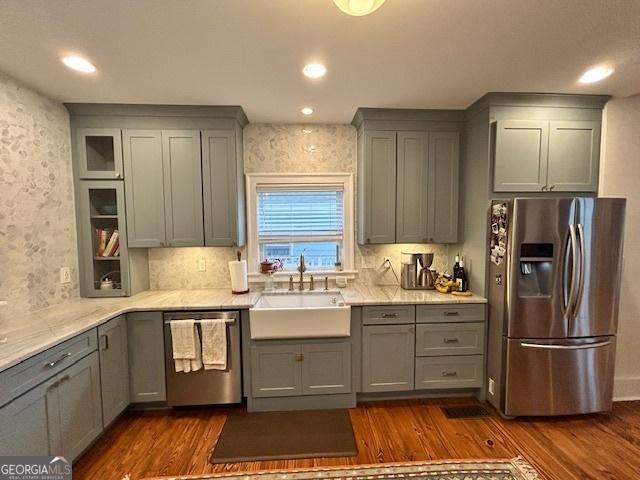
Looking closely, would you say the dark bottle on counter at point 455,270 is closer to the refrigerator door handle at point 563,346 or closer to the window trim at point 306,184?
the refrigerator door handle at point 563,346

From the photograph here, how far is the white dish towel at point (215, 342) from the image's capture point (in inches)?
89.6

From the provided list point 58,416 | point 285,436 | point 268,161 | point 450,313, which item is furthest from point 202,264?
point 450,313

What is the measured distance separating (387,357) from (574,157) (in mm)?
2291

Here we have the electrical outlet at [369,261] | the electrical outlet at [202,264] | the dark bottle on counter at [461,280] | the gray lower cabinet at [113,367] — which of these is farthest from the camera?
the electrical outlet at [369,261]

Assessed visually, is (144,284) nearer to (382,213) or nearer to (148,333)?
(148,333)

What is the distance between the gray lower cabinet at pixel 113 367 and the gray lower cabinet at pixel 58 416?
6 centimetres

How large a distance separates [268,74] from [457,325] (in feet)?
8.05

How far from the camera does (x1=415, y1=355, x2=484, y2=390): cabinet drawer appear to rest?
8.02 ft

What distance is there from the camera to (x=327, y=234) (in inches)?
120

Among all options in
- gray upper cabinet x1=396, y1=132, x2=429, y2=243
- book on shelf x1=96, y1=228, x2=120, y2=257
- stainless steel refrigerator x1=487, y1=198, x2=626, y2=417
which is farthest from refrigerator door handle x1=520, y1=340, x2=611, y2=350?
book on shelf x1=96, y1=228, x2=120, y2=257

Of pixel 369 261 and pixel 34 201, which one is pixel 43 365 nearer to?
pixel 34 201

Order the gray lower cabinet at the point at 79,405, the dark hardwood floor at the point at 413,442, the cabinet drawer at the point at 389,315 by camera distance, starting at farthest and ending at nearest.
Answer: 1. the cabinet drawer at the point at 389,315
2. the dark hardwood floor at the point at 413,442
3. the gray lower cabinet at the point at 79,405

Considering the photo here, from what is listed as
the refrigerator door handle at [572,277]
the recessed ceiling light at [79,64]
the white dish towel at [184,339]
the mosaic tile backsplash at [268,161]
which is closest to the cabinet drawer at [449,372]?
the refrigerator door handle at [572,277]

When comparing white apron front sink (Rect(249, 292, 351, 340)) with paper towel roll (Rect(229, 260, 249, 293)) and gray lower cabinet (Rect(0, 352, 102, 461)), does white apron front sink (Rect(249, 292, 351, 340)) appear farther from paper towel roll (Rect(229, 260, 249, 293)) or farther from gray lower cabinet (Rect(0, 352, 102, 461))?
gray lower cabinet (Rect(0, 352, 102, 461))
